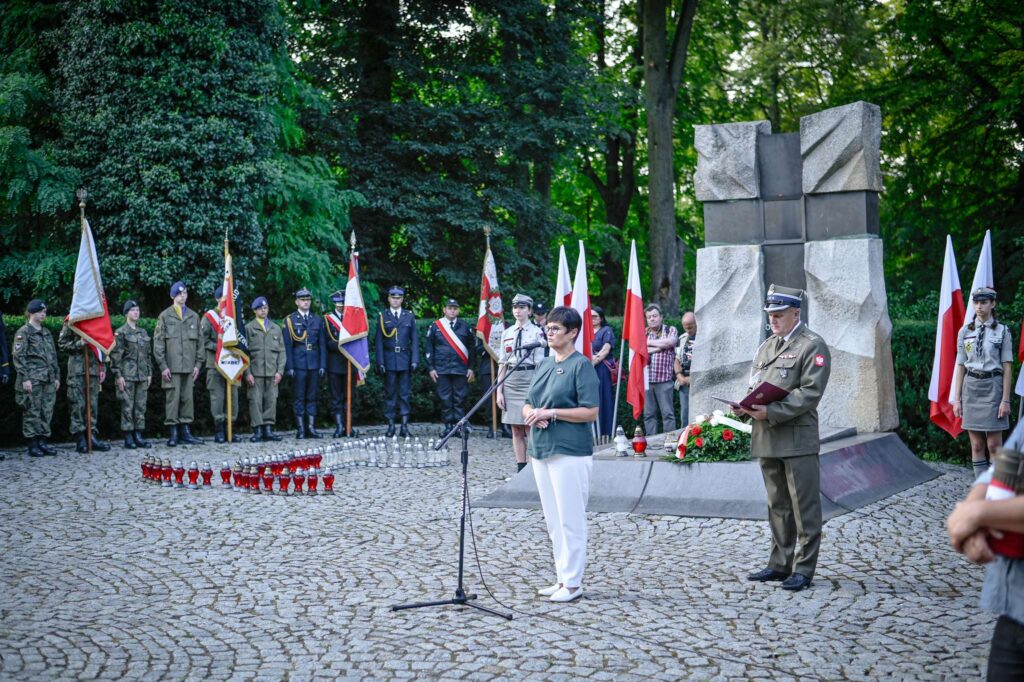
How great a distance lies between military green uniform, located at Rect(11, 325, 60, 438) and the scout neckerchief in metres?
5.82

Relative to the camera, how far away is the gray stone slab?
36.1 feet

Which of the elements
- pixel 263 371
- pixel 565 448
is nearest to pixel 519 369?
pixel 565 448

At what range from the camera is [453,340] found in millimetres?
16469

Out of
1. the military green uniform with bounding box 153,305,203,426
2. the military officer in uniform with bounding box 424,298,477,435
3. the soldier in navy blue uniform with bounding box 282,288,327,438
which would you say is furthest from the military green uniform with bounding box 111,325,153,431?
the military officer in uniform with bounding box 424,298,477,435

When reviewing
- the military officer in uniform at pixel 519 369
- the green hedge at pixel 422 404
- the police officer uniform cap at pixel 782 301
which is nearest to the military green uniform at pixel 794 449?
the police officer uniform cap at pixel 782 301

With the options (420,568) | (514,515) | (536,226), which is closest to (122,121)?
(536,226)

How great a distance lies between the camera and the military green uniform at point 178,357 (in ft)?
49.8

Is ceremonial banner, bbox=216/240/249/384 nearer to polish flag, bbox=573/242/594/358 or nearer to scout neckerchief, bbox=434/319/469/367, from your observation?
scout neckerchief, bbox=434/319/469/367

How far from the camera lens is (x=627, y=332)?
516 inches

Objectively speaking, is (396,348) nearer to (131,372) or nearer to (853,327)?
(131,372)

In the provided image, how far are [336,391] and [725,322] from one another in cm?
785

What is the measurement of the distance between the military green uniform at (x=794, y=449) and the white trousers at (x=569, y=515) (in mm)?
1288

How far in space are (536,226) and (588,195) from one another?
7.02m

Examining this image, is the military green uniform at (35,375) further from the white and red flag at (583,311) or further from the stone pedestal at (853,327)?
the stone pedestal at (853,327)
